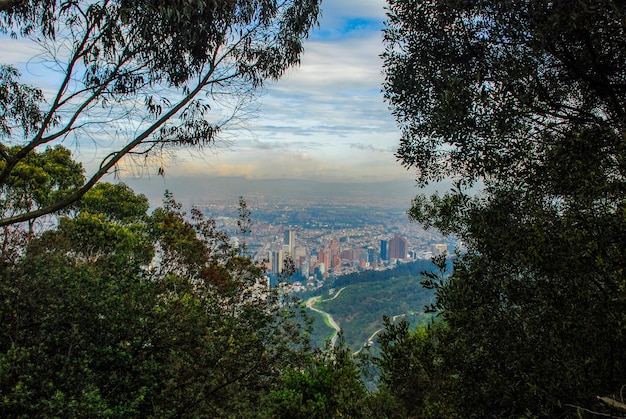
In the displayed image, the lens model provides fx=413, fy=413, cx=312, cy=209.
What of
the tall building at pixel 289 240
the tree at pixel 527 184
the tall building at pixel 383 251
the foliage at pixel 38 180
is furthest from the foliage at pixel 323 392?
the tall building at pixel 383 251

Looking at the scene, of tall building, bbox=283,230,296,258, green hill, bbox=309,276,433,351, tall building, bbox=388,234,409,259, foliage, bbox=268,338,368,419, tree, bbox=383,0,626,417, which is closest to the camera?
tree, bbox=383,0,626,417

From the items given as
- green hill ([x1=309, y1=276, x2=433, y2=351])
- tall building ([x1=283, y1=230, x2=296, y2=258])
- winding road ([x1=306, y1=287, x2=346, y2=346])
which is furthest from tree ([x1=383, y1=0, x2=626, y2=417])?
tall building ([x1=283, y1=230, x2=296, y2=258])

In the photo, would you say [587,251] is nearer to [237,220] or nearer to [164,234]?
[237,220]

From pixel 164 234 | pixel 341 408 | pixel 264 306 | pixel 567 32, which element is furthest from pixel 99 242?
pixel 567 32

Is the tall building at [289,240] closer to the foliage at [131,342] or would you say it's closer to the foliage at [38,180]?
the foliage at [38,180]

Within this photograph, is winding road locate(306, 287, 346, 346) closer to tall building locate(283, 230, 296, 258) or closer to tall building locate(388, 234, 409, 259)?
tall building locate(283, 230, 296, 258)

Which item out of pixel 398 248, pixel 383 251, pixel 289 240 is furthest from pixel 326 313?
pixel 383 251
